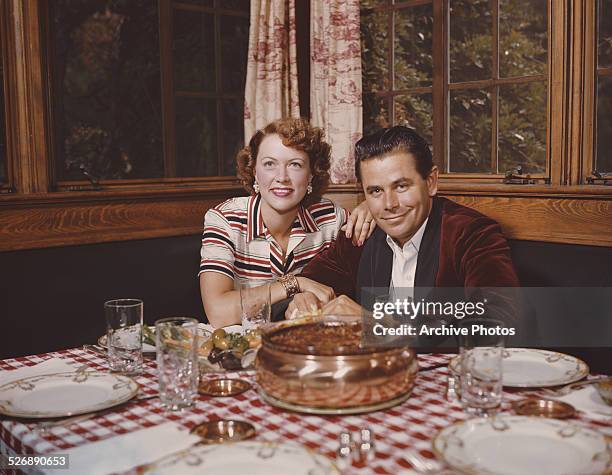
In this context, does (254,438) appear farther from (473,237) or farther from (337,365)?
(473,237)

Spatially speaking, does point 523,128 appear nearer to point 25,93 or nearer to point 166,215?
point 166,215

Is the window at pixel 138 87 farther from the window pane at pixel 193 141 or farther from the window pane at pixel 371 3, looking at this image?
the window pane at pixel 371 3

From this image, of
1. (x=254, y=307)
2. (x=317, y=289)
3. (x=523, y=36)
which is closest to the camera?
(x=254, y=307)

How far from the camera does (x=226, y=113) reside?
12.8ft

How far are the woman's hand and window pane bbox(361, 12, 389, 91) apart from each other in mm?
1357

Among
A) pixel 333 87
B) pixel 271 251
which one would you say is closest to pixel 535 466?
pixel 271 251

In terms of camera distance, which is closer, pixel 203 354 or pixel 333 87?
pixel 203 354

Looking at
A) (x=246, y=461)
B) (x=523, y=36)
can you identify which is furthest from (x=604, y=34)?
(x=523, y=36)

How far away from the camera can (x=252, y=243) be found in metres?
2.57

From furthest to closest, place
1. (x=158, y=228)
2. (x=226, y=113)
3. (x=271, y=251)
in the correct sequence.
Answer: (x=226, y=113) < (x=158, y=228) < (x=271, y=251)

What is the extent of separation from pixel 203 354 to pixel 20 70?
1873 mm

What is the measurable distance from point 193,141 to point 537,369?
343cm

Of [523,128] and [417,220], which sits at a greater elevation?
[523,128]

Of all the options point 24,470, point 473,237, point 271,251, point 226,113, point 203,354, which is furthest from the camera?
point 226,113
